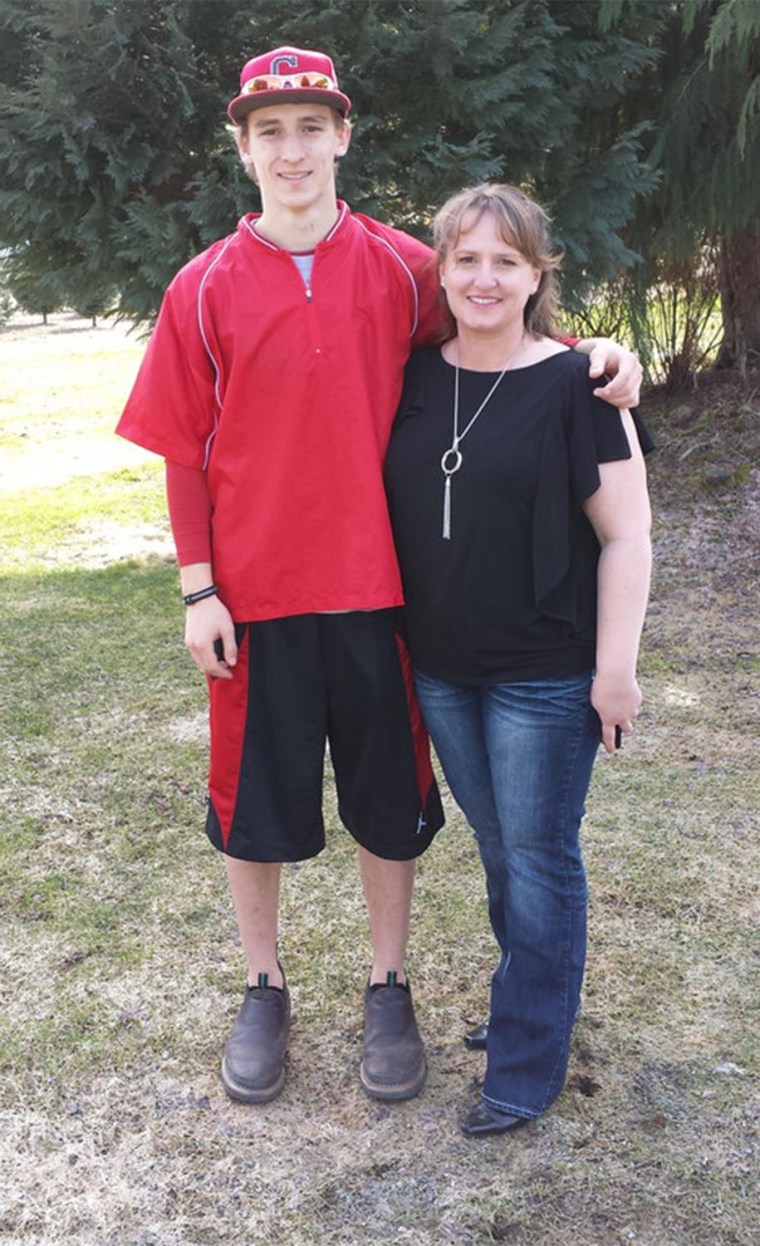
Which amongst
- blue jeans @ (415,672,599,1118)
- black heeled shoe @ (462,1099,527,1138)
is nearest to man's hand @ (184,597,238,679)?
blue jeans @ (415,672,599,1118)

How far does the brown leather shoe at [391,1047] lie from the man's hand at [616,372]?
4.61ft

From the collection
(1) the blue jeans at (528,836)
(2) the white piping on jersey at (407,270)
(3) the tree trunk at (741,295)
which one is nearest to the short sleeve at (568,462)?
(1) the blue jeans at (528,836)

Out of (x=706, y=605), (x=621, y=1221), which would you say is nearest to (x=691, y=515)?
(x=706, y=605)

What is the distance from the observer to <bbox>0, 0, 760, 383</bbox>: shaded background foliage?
4.90 meters

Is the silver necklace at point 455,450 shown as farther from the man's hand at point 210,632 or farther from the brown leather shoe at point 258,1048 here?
the brown leather shoe at point 258,1048

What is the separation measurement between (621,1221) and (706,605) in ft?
12.1

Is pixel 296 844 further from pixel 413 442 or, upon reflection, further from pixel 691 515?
pixel 691 515

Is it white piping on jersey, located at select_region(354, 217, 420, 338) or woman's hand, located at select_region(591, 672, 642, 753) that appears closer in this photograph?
woman's hand, located at select_region(591, 672, 642, 753)

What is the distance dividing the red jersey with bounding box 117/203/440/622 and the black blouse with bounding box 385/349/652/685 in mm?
67

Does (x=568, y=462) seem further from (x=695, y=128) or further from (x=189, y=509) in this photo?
(x=695, y=128)

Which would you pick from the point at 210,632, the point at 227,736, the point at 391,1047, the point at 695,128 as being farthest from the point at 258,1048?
the point at 695,128

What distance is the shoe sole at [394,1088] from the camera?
237 cm

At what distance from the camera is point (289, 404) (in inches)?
80.4

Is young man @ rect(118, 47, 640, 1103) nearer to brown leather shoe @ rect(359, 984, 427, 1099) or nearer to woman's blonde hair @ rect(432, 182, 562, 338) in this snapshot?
woman's blonde hair @ rect(432, 182, 562, 338)
